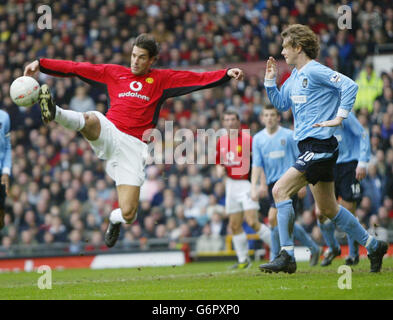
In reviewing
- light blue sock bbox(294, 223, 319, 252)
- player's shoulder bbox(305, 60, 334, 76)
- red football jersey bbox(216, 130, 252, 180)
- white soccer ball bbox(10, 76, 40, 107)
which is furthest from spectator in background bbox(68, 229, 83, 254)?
player's shoulder bbox(305, 60, 334, 76)

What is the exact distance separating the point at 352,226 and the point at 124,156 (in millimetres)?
2847

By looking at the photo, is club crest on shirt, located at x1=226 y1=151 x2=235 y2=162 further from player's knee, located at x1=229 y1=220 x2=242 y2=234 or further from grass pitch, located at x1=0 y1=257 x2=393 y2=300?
grass pitch, located at x1=0 y1=257 x2=393 y2=300

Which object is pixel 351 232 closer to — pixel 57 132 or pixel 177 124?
pixel 177 124

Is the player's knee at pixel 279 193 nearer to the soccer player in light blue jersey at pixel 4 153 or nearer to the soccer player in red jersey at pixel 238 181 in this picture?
the soccer player in red jersey at pixel 238 181

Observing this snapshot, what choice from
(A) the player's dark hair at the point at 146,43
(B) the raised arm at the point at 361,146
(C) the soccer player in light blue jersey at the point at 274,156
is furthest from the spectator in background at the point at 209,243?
(A) the player's dark hair at the point at 146,43

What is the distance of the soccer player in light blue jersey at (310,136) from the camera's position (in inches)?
275

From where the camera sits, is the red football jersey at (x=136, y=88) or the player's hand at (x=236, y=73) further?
the red football jersey at (x=136, y=88)

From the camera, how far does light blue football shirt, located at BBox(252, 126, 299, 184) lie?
31.5ft

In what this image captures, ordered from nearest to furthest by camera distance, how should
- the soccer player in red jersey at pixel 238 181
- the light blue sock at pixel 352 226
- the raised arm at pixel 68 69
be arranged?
the light blue sock at pixel 352 226, the raised arm at pixel 68 69, the soccer player in red jersey at pixel 238 181

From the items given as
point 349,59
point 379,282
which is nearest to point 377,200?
point 349,59

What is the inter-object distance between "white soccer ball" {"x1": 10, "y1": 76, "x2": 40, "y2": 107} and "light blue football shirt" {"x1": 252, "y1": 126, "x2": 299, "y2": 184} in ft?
12.3

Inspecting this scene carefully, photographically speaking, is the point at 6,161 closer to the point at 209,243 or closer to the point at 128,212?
the point at 128,212

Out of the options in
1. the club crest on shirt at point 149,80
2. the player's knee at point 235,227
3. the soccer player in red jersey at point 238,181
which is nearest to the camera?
the club crest on shirt at point 149,80

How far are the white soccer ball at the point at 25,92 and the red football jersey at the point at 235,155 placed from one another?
4.55 m
